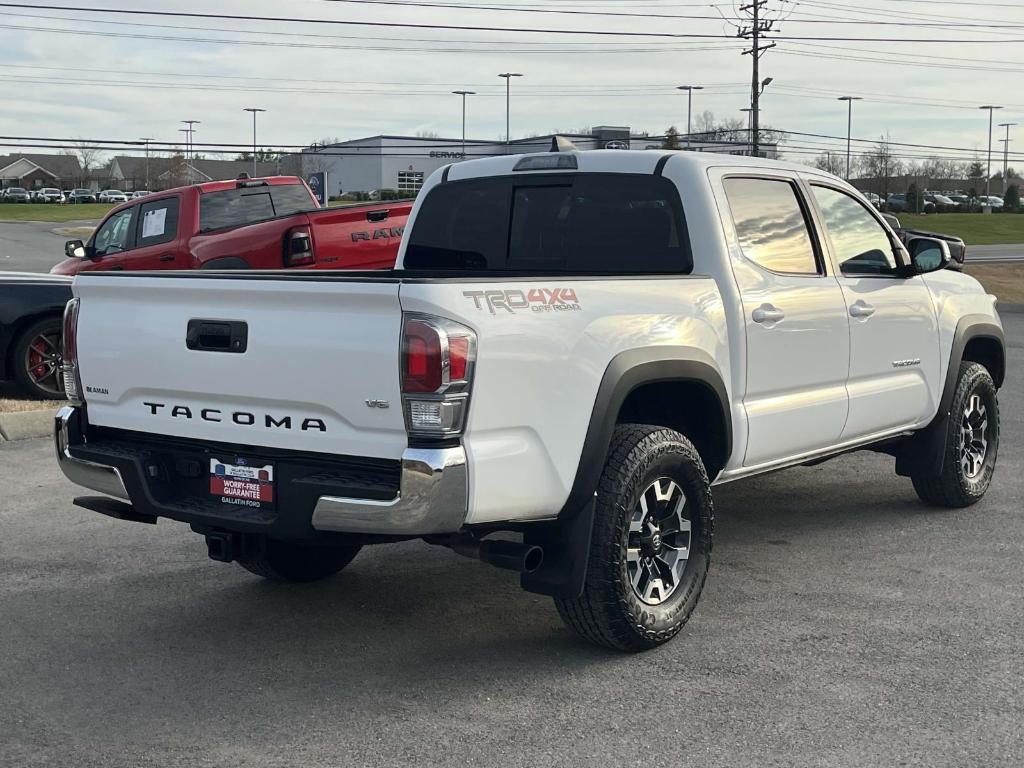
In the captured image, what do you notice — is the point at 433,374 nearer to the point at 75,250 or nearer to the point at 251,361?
the point at 251,361

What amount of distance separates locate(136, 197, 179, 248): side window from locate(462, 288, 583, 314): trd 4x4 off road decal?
10.3m

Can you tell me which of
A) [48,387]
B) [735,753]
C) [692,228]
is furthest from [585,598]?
[48,387]

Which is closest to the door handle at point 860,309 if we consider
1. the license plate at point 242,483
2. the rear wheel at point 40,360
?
the license plate at point 242,483

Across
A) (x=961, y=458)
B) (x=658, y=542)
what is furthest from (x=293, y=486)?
(x=961, y=458)

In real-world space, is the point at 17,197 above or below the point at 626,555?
above

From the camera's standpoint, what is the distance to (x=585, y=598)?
15.2 feet

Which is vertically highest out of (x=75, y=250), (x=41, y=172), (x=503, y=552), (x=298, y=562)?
(x=41, y=172)

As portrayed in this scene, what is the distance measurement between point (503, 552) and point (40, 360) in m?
7.67

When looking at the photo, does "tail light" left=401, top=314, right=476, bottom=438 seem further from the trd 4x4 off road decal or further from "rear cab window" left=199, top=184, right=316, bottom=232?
"rear cab window" left=199, top=184, right=316, bottom=232

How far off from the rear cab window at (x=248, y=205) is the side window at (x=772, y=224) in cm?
842

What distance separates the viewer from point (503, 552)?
441 cm

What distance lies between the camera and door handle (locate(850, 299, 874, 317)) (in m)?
6.20

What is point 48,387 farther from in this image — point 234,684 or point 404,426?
point 404,426

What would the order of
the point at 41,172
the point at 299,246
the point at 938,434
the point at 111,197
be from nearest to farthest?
the point at 938,434 → the point at 299,246 → the point at 111,197 → the point at 41,172
